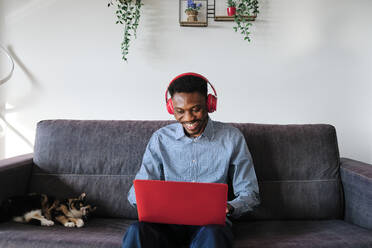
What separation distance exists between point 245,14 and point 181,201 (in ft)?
5.55

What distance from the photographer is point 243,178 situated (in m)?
1.30

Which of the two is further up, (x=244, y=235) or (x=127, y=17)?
(x=127, y=17)

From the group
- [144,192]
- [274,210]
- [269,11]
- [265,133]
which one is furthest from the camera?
[269,11]

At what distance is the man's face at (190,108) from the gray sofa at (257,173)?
0.35 m

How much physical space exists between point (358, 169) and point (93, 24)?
6.80 feet

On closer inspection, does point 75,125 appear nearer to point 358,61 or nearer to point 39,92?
point 39,92

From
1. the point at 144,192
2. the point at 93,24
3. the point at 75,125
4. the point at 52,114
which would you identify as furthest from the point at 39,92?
the point at 144,192

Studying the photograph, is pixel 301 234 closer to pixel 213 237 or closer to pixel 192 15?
pixel 213 237

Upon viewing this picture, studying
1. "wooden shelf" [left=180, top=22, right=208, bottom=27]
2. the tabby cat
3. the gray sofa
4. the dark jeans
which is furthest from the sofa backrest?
"wooden shelf" [left=180, top=22, right=208, bottom=27]

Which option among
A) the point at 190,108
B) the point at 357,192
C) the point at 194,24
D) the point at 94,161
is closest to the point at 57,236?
the point at 94,161

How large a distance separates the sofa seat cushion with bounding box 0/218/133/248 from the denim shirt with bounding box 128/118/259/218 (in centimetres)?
18

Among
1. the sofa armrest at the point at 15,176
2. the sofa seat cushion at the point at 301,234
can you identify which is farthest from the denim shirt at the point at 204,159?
the sofa armrest at the point at 15,176

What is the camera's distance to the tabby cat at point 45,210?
1.34 metres

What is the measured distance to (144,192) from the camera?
3.14ft
